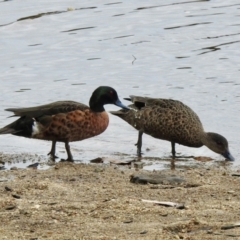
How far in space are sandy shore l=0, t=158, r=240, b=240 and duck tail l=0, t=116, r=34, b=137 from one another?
1150mm

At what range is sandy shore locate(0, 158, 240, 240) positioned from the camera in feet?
17.4

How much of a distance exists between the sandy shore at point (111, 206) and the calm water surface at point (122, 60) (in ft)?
4.98

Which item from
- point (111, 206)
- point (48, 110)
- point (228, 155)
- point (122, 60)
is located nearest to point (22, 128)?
point (48, 110)

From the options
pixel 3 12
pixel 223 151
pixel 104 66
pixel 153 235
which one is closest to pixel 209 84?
pixel 104 66

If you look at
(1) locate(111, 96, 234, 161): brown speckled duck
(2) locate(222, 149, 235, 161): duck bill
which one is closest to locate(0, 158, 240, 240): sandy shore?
(2) locate(222, 149, 235, 161): duck bill

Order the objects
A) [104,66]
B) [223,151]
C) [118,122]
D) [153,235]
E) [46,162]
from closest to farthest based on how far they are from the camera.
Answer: [153,235] → [46,162] → [223,151] → [118,122] → [104,66]

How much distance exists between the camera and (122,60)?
14.6 metres

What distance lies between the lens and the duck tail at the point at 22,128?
29.1 feet

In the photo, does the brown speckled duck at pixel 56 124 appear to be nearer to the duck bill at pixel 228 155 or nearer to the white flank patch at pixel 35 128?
the white flank patch at pixel 35 128

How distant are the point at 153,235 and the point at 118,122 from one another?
591cm

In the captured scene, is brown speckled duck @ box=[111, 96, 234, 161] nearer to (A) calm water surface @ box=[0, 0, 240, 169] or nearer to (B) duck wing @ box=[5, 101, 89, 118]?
(A) calm water surface @ box=[0, 0, 240, 169]

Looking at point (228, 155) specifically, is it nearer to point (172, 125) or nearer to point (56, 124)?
point (172, 125)

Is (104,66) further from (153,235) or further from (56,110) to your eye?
(153,235)

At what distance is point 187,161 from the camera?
9188 millimetres
